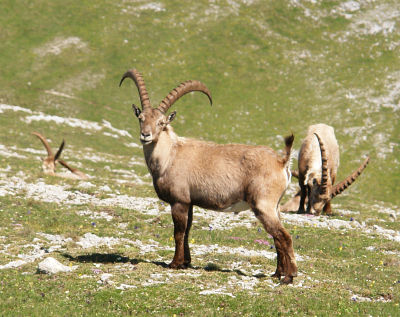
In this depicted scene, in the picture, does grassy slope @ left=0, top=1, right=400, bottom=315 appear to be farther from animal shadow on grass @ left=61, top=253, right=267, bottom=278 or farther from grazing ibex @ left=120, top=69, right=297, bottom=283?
grazing ibex @ left=120, top=69, right=297, bottom=283

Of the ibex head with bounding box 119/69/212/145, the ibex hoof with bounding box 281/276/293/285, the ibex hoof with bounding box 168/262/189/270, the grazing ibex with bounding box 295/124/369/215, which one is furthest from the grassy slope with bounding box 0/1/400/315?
the ibex hoof with bounding box 281/276/293/285

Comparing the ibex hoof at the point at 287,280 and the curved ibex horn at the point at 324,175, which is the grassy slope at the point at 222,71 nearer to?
the curved ibex horn at the point at 324,175

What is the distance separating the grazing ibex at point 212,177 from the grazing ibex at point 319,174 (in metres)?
9.97

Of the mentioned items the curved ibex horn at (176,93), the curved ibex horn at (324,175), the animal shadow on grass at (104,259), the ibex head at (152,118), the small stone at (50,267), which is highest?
the curved ibex horn at (176,93)

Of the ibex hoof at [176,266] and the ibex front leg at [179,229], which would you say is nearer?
the ibex front leg at [179,229]

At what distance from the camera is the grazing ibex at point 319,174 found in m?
23.9

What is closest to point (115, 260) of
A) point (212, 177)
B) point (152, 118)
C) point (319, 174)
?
point (212, 177)

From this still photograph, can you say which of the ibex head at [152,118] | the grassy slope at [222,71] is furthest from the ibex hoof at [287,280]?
the grassy slope at [222,71]

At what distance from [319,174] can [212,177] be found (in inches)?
507

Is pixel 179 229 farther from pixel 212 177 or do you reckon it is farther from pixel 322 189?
pixel 322 189

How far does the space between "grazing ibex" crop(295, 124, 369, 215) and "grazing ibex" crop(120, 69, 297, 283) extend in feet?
32.7

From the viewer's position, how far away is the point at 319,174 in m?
25.2

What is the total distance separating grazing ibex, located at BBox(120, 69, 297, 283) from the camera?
12.9 metres

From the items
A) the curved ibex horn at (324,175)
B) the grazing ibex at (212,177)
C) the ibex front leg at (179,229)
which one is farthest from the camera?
the curved ibex horn at (324,175)
